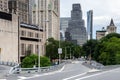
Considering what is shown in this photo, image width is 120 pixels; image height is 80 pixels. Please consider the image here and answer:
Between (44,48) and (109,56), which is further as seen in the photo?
(44,48)

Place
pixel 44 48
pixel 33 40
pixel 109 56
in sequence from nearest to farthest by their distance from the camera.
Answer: pixel 109 56
pixel 33 40
pixel 44 48

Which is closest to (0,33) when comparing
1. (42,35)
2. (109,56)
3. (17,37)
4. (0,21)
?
(0,21)

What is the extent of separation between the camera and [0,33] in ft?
400

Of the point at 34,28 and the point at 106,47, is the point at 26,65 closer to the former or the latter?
the point at 106,47

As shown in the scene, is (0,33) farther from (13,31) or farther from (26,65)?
(26,65)

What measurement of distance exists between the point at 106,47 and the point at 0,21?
43.5m

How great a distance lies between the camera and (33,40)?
169 metres

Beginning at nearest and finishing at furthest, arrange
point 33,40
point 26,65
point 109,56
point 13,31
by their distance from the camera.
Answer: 1. point 26,65
2. point 13,31
3. point 109,56
4. point 33,40

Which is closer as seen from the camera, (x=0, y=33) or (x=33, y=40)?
(x=0, y=33)

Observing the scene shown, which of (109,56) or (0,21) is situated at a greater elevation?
(0,21)

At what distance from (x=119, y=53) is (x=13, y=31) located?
40.4 m

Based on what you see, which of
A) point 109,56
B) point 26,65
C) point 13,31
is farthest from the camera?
point 109,56

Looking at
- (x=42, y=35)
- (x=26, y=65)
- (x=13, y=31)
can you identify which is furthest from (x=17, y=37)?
(x=42, y=35)

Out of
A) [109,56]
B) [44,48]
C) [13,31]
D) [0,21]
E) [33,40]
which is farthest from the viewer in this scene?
[44,48]
